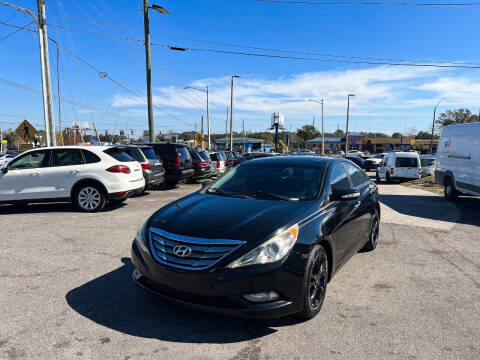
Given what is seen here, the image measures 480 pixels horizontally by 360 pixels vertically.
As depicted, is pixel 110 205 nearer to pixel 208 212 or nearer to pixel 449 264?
pixel 208 212

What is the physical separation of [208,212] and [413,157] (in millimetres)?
18566

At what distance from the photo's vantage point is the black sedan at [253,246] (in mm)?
2883

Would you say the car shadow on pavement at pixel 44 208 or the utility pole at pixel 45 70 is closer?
the car shadow on pavement at pixel 44 208

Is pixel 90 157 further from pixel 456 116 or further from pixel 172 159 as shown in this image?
pixel 456 116

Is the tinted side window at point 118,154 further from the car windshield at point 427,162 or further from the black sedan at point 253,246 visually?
the car windshield at point 427,162

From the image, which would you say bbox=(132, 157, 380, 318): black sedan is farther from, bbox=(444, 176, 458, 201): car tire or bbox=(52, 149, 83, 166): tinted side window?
bbox=(444, 176, 458, 201): car tire

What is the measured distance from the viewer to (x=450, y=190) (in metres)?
11.8

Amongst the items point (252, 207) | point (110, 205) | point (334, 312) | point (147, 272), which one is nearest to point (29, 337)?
point (147, 272)

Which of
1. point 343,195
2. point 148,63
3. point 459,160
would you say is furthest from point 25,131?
point 459,160

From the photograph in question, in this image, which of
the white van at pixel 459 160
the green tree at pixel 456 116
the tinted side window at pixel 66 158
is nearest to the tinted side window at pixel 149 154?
the tinted side window at pixel 66 158

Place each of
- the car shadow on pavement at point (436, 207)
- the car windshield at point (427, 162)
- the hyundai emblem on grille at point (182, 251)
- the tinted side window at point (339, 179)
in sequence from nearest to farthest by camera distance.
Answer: the hyundai emblem on grille at point (182, 251)
the tinted side window at point (339, 179)
the car shadow on pavement at point (436, 207)
the car windshield at point (427, 162)

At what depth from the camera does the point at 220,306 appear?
2.89 metres

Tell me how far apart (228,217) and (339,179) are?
1.88m

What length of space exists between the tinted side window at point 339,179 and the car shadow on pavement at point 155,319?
171 cm
